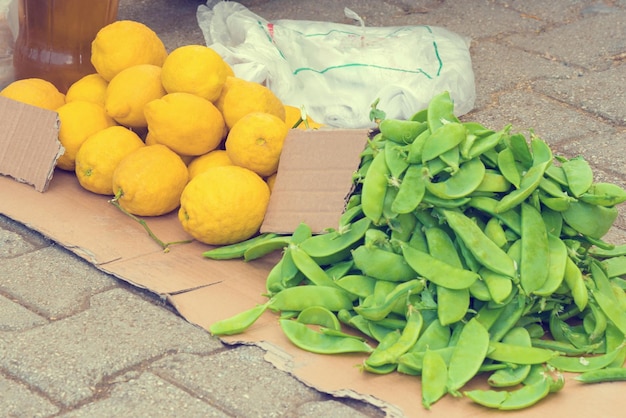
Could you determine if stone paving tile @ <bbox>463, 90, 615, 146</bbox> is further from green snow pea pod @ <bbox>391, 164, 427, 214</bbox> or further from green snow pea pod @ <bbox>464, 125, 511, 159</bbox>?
green snow pea pod @ <bbox>391, 164, 427, 214</bbox>

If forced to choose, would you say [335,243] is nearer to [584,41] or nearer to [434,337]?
[434,337]

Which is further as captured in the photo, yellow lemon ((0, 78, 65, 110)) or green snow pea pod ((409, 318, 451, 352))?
yellow lemon ((0, 78, 65, 110))

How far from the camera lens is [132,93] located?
2254 mm

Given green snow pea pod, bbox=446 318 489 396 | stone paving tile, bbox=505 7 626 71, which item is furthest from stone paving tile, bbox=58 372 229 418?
stone paving tile, bbox=505 7 626 71

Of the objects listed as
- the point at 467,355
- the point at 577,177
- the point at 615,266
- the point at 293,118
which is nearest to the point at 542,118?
the point at 293,118

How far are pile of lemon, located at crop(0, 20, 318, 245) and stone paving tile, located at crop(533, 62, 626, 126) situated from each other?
4.05ft

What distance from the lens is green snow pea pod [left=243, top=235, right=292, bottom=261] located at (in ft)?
6.64

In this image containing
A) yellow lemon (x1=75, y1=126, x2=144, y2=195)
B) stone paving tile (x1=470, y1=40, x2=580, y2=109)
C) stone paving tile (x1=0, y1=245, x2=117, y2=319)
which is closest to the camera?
stone paving tile (x1=0, y1=245, x2=117, y2=319)

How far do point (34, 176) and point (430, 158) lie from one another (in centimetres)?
107

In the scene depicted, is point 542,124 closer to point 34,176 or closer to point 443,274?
point 443,274

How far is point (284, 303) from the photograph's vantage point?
1846 millimetres

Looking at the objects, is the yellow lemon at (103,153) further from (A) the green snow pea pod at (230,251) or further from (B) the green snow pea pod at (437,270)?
(B) the green snow pea pod at (437,270)

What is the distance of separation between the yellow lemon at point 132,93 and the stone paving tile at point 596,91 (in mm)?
1546

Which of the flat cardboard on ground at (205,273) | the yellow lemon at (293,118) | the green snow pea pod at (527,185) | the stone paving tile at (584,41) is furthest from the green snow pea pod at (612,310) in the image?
the stone paving tile at (584,41)
